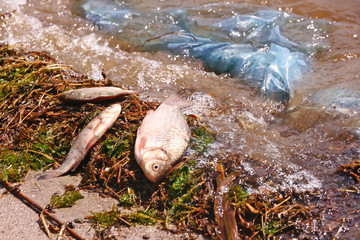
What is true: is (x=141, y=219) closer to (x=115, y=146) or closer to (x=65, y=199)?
(x=65, y=199)

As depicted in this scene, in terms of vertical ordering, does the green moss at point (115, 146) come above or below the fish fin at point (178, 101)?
below

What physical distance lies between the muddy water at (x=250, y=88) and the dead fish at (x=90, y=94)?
97 cm

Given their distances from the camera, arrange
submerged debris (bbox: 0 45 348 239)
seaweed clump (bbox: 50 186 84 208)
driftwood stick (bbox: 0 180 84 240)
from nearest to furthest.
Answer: driftwood stick (bbox: 0 180 84 240) < submerged debris (bbox: 0 45 348 239) < seaweed clump (bbox: 50 186 84 208)

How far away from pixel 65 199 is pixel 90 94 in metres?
1.56

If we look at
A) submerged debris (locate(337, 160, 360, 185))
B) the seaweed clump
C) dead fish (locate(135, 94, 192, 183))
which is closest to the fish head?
dead fish (locate(135, 94, 192, 183))

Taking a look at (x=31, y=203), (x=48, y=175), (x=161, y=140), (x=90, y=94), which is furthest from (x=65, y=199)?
(x=90, y=94)

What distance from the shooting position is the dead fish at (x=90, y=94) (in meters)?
4.68

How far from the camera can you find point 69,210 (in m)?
3.62

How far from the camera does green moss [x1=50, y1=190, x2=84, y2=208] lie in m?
3.62

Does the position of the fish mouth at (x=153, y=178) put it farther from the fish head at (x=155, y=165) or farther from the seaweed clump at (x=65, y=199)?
the seaweed clump at (x=65, y=199)

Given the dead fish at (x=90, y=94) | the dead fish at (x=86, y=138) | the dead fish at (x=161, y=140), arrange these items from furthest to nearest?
the dead fish at (x=90, y=94) < the dead fish at (x=86, y=138) < the dead fish at (x=161, y=140)

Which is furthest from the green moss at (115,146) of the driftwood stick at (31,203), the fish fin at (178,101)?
the driftwood stick at (31,203)

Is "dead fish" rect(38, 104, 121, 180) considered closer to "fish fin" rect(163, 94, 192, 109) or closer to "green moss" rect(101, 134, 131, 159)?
"green moss" rect(101, 134, 131, 159)

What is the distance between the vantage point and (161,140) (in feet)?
12.9
